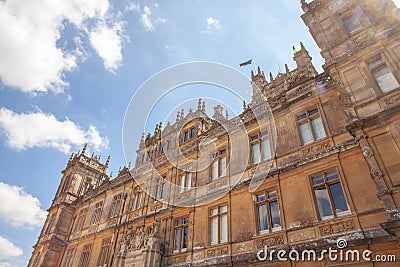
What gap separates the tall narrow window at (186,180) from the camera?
16672 millimetres

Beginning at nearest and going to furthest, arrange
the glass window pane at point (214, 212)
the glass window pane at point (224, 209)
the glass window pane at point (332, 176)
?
the glass window pane at point (332, 176) < the glass window pane at point (224, 209) < the glass window pane at point (214, 212)

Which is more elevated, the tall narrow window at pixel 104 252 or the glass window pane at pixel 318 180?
the glass window pane at pixel 318 180

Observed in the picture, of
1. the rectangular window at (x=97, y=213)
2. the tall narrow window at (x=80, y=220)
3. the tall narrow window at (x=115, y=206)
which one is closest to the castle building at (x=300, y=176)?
the tall narrow window at (x=115, y=206)

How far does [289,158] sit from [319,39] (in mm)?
6548

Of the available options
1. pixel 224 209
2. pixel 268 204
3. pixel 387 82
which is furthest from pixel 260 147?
pixel 387 82

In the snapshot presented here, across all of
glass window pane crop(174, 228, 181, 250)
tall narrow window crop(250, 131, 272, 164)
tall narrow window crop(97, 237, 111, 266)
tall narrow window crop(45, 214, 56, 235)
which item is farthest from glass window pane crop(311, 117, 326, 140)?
tall narrow window crop(45, 214, 56, 235)

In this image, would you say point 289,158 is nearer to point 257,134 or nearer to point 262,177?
point 262,177

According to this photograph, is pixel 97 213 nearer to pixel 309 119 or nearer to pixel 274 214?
pixel 274 214

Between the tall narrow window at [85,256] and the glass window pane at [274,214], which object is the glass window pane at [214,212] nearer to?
the glass window pane at [274,214]

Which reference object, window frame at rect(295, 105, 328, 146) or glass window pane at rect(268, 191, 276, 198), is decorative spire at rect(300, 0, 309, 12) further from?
glass window pane at rect(268, 191, 276, 198)

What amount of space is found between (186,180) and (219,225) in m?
4.40

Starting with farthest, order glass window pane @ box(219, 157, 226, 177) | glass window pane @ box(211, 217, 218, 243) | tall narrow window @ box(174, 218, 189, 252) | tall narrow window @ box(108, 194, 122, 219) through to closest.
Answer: tall narrow window @ box(108, 194, 122, 219) < glass window pane @ box(219, 157, 226, 177) < tall narrow window @ box(174, 218, 189, 252) < glass window pane @ box(211, 217, 218, 243)

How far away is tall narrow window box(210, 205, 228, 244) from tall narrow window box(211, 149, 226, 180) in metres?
2.04

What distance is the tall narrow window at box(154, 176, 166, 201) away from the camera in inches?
717
